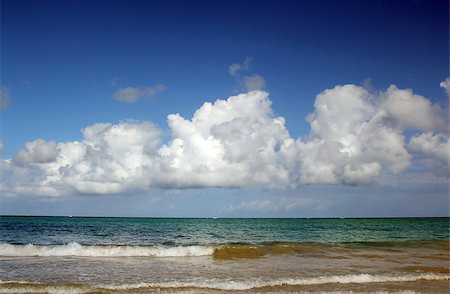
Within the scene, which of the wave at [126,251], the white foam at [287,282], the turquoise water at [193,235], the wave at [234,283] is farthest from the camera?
the turquoise water at [193,235]

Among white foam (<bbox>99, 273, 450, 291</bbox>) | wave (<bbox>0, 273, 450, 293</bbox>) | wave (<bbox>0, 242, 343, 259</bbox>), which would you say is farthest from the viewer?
wave (<bbox>0, 242, 343, 259</bbox>)

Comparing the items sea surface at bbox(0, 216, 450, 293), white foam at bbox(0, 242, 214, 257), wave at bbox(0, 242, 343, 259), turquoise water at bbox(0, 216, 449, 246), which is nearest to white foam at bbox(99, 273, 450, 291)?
sea surface at bbox(0, 216, 450, 293)

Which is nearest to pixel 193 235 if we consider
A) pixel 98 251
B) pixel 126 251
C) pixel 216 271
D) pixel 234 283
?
pixel 126 251

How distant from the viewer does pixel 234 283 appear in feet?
55.4

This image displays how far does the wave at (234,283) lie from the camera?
15.7 metres

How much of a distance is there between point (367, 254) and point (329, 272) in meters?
10.9

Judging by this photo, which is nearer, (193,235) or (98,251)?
(98,251)

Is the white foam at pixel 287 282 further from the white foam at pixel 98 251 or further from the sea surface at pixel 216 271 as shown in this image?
the white foam at pixel 98 251

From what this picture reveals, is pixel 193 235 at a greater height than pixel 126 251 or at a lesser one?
lesser

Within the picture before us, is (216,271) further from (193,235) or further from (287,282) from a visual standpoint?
(193,235)

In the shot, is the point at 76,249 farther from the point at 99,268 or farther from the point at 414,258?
the point at 414,258

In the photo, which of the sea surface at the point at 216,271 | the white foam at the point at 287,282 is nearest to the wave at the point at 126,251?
the sea surface at the point at 216,271

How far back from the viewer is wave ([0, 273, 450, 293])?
15656 millimetres

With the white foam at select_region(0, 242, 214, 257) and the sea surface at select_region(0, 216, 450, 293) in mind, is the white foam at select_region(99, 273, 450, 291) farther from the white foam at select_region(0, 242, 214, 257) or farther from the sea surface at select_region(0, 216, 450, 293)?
the white foam at select_region(0, 242, 214, 257)
